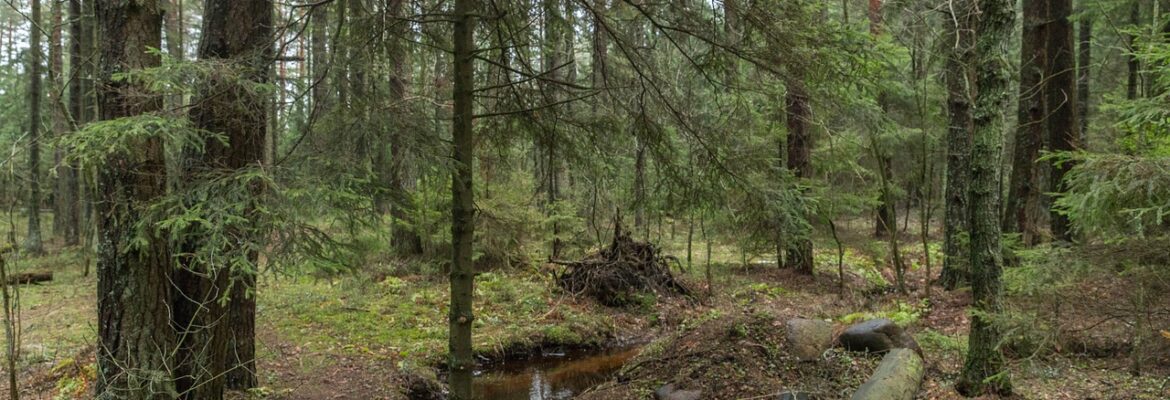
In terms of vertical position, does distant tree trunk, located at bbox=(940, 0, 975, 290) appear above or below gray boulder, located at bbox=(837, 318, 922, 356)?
above

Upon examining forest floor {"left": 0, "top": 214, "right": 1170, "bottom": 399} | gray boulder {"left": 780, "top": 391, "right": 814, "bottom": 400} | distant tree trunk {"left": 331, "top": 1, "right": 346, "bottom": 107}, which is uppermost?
distant tree trunk {"left": 331, "top": 1, "right": 346, "bottom": 107}

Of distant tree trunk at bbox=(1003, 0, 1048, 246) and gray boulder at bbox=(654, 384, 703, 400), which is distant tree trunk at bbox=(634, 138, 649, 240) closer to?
gray boulder at bbox=(654, 384, 703, 400)

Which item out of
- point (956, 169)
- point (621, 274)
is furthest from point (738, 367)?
point (956, 169)

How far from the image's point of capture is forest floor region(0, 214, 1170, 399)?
17.1 ft

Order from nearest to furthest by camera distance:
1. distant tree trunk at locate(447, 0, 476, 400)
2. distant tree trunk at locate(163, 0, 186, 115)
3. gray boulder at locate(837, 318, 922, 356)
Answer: distant tree trunk at locate(447, 0, 476, 400) < gray boulder at locate(837, 318, 922, 356) < distant tree trunk at locate(163, 0, 186, 115)

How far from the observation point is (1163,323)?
507 centimetres

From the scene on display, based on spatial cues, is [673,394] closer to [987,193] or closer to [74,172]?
[987,193]

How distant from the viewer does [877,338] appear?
273 inches

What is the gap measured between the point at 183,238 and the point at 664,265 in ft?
29.2

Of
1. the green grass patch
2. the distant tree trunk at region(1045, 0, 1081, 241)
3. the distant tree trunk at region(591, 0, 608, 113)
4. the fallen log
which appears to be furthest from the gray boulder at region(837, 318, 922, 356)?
the fallen log

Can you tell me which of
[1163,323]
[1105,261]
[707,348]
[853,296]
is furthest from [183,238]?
[853,296]

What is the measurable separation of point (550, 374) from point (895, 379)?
411 cm

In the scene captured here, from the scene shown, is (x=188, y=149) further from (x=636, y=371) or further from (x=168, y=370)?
(x=636, y=371)

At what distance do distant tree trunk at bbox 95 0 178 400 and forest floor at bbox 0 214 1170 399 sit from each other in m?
1.09
